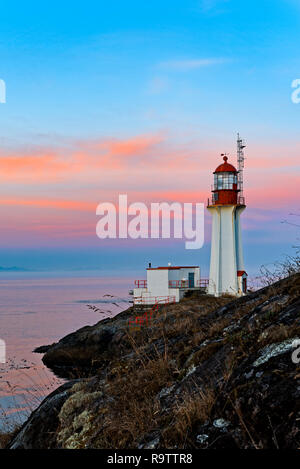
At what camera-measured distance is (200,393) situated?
13.4ft

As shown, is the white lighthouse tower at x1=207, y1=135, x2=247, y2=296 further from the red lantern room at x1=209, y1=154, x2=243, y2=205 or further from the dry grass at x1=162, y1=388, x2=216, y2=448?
the dry grass at x1=162, y1=388, x2=216, y2=448

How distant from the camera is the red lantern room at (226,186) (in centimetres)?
4075

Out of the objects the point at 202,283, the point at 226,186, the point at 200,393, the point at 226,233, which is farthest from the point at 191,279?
the point at 200,393

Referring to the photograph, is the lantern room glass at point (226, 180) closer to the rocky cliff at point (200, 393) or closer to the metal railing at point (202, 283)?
the metal railing at point (202, 283)

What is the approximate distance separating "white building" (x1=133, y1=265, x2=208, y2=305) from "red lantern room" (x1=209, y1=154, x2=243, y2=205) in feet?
30.0

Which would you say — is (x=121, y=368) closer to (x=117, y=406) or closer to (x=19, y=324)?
(x=117, y=406)

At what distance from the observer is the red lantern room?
40.8 m

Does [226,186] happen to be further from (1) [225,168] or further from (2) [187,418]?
(2) [187,418]

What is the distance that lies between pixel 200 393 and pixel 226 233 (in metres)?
36.7

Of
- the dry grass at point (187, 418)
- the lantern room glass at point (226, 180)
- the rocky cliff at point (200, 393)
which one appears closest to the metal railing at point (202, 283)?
the lantern room glass at point (226, 180)

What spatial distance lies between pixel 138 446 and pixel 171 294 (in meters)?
41.3

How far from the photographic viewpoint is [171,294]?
148 feet

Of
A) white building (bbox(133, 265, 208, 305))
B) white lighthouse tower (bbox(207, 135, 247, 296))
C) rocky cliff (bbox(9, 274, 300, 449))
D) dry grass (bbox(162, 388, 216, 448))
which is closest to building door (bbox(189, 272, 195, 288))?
white building (bbox(133, 265, 208, 305))

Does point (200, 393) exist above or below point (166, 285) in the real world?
above
